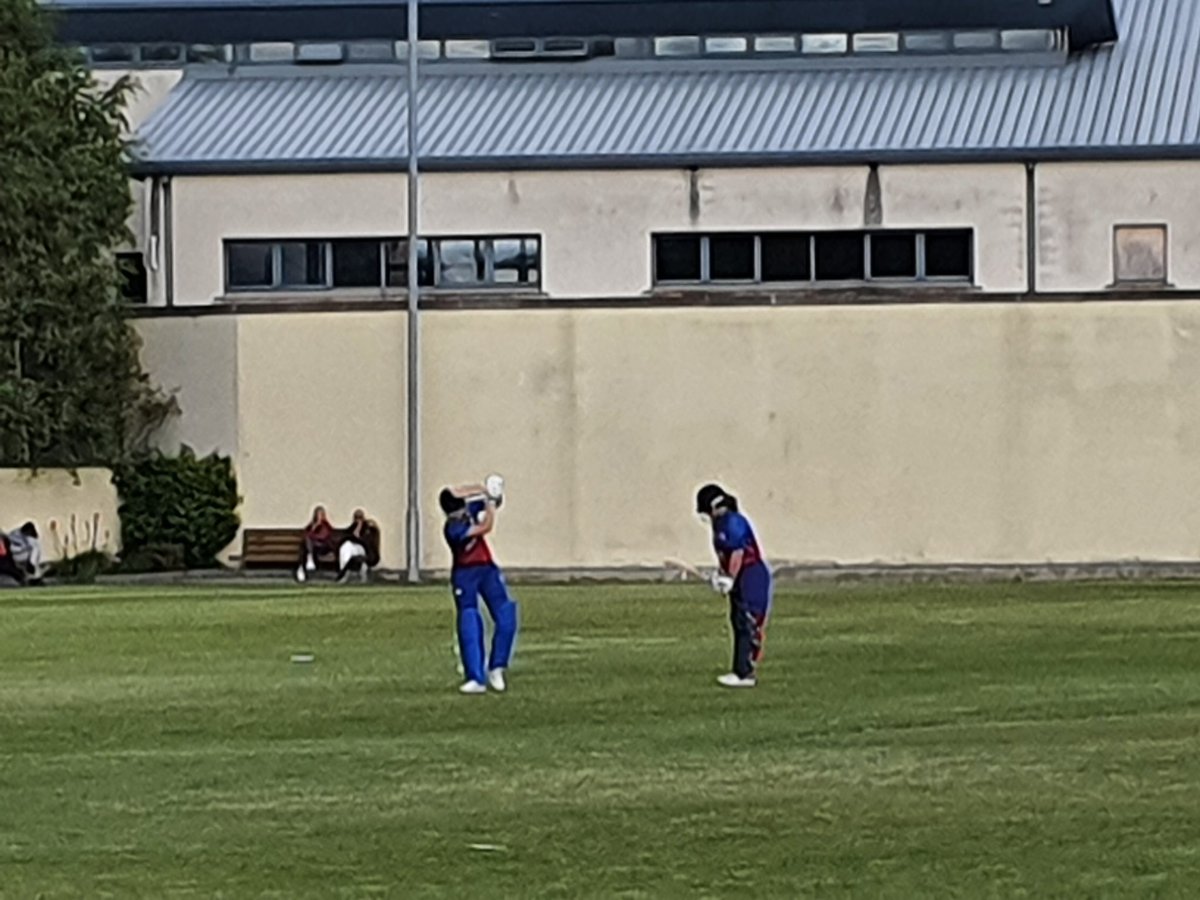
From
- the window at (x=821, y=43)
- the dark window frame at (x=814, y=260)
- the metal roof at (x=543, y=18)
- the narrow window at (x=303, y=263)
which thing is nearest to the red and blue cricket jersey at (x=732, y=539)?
the dark window frame at (x=814, y=260)

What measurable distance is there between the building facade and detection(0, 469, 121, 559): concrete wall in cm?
231

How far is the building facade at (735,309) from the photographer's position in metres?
52.1

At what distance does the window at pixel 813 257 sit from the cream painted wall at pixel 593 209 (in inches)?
13.2

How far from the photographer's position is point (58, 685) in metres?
25.0

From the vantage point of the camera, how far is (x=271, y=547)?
2127 inches

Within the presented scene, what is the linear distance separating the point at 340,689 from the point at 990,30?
119 ft

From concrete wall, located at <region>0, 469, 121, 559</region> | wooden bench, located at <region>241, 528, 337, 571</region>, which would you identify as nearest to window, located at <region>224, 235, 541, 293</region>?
wooden bench, located at <region>241, 528, 337, 571</region>

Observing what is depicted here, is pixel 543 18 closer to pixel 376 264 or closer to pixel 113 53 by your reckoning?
pixel 376 264

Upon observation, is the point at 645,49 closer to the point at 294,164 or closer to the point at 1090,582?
the point at 294,164

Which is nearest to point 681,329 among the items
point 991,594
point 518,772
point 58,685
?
point 991,594

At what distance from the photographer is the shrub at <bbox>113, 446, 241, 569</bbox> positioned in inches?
2115

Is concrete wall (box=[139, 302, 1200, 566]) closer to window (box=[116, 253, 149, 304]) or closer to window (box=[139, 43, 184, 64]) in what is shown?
window (box=[116, 253, 149, 304])

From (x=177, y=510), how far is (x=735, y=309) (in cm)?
1052

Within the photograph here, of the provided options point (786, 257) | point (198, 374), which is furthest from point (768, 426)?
point (198, 374)
